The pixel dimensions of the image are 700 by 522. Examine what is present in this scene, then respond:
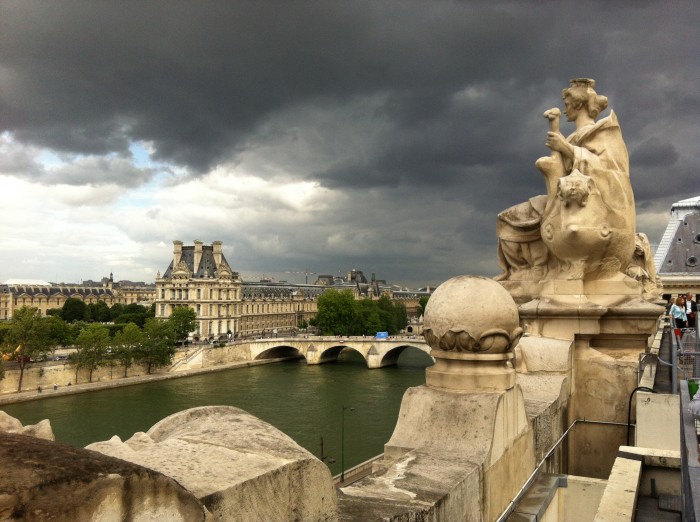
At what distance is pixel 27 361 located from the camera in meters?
43.9

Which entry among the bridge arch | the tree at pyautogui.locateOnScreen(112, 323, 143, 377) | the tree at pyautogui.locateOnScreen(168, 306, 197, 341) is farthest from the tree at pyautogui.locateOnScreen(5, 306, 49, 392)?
the tree at pyautogui.locateOnScreen(168, 306, 197, 341)

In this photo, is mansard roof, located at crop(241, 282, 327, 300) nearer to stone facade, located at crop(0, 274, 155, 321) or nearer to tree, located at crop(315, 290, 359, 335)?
tree, located at crop(315, 290, 359, 335)

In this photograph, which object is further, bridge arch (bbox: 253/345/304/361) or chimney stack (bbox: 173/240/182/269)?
chimney stack (bbox: 173/240/182/269)

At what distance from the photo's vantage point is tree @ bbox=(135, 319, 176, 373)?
2026 inches

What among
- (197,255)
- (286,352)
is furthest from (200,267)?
(286,352)

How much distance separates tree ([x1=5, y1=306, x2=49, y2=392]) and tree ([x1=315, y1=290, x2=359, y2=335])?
107 feet

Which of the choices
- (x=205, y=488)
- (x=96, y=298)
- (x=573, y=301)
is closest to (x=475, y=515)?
(x=205, y=488)

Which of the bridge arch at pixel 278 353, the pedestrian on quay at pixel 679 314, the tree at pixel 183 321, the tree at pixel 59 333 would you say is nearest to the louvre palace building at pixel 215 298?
the tree at pixel 183 321

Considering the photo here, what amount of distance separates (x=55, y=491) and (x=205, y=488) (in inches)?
18.9

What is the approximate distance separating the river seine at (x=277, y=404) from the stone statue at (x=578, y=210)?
57.4ft

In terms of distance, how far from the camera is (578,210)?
5.89 m

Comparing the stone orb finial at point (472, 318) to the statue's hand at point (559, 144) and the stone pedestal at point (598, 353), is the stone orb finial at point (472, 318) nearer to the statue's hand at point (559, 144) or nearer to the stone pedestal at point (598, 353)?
the stone pedestal at point (598, 353)

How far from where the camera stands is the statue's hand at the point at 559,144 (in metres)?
6.31

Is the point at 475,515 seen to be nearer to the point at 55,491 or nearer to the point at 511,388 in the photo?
the point at 511,388
